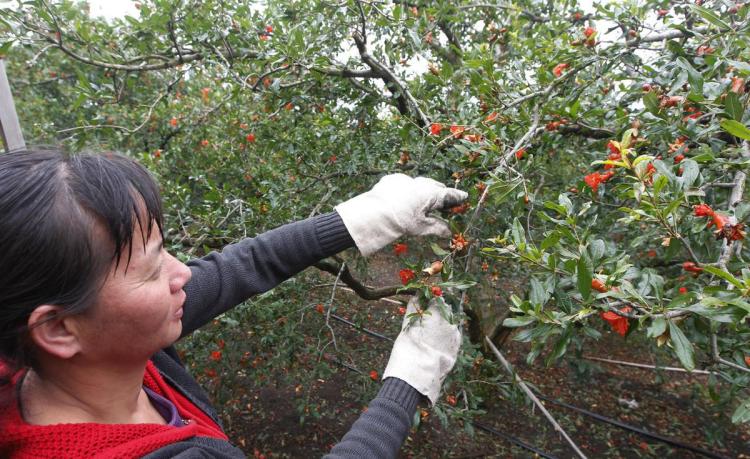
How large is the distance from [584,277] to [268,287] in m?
0.87

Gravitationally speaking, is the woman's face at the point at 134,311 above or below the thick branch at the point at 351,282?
above

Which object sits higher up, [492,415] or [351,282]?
[351,282]

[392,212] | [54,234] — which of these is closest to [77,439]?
[54,234]

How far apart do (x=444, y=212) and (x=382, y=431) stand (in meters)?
0.90

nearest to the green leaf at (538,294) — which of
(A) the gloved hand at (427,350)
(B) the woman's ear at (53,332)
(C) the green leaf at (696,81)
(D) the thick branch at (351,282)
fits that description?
(A) the gloved hand at (427,350)

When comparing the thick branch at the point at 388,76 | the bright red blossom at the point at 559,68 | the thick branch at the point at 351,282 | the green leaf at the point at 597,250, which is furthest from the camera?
the thick branch at the point at 351,282

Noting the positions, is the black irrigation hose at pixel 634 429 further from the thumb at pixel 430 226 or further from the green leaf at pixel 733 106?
the green leaf at pixel 733 106

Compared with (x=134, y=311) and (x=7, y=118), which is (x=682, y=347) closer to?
(x=134, y=311)

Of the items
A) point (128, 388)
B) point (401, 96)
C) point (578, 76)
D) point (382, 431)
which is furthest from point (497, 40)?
point (128, 388)

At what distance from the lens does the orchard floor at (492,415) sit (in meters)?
3.57

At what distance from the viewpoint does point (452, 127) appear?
1.63 m

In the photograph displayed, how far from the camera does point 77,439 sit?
0.70 meters

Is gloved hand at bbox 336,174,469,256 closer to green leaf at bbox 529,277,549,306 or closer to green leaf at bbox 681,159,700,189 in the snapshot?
green leaf at bbox 529,277,549,306

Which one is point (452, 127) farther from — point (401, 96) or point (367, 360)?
point (367, 360)
